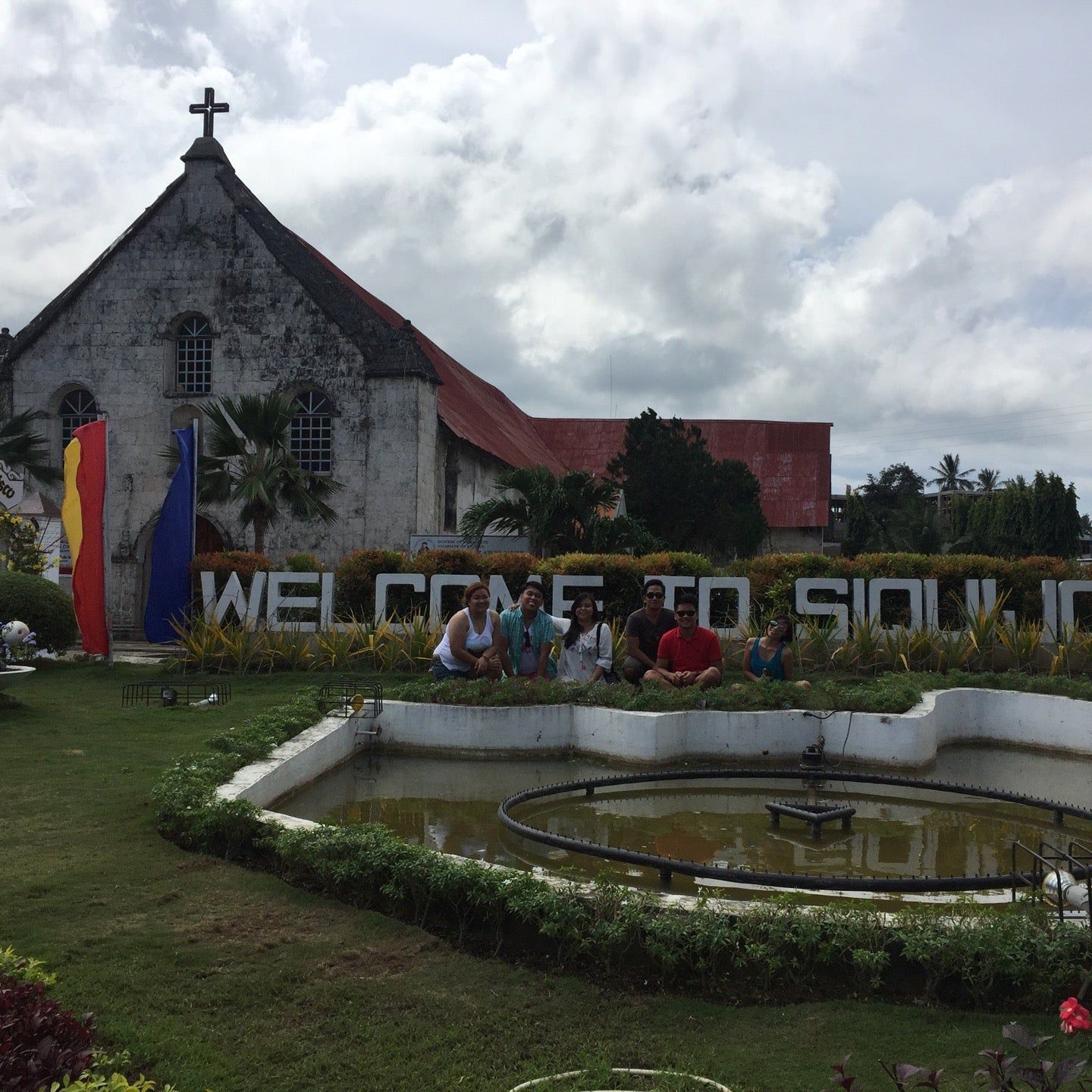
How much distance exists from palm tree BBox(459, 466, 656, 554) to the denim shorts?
8082 mm

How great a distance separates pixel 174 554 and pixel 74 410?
8.81 metres

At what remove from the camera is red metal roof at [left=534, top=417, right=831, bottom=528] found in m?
40.7

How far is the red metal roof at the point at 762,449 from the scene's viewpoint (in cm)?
4072

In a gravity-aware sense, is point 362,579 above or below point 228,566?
below

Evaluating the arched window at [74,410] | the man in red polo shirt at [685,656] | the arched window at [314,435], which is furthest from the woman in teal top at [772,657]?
the arched window at [74,410]

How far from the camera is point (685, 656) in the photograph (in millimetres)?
11078

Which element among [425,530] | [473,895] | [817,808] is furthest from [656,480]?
[473,895]

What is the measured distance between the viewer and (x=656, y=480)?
33219 millimetres

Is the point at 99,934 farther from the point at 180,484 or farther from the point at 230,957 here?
the point at 180,484

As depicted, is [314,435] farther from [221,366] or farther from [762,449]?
[762,449]

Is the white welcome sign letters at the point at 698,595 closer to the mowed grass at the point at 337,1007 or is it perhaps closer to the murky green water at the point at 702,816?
the murky green water at the point at 702,816

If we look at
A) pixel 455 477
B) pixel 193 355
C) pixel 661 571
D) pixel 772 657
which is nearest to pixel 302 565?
pixel 661 571

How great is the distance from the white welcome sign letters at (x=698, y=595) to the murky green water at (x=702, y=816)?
16.5 feet

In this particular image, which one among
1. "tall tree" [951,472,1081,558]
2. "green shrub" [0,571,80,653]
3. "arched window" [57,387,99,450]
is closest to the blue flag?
"green shrub" [0,571,80,653]
